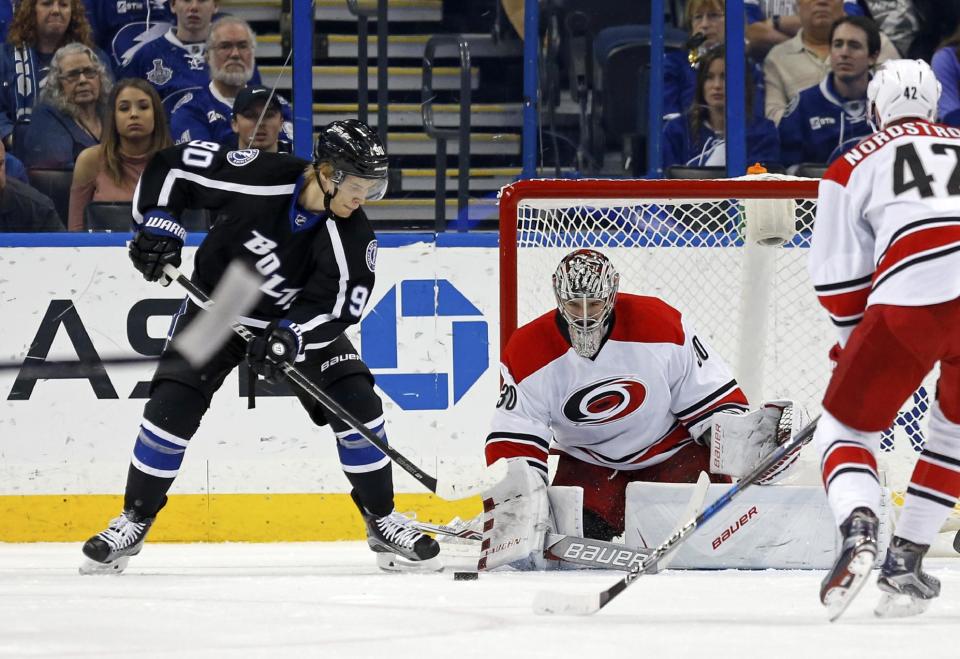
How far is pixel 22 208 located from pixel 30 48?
1.56 ft

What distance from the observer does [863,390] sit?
2.28 meters

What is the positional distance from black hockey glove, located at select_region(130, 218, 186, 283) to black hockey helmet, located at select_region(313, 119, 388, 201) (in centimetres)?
38

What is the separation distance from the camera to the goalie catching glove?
332 cm

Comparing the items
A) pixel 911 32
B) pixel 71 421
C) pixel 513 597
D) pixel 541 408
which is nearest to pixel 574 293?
pixel 541 408

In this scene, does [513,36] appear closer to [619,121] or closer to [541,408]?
[619,121]

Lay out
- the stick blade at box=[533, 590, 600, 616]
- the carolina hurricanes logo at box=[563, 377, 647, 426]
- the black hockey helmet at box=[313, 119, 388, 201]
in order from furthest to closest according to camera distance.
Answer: the carolina hurricanes logo at box=[563, 377, 647, 426], the black hockey helmet at box=[313, 119, 388, 201], the stick blade at box=[533, 590, 600, 616]

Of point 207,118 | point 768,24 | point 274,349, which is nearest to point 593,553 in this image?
point 274,349

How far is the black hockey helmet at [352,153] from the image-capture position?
10.5 ft

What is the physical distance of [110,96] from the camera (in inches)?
170

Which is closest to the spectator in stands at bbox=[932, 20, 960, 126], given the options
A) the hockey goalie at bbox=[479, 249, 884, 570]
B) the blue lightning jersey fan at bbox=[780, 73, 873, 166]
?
the blue lightning jersey fan at bbox=[780, 73, 873, 166]

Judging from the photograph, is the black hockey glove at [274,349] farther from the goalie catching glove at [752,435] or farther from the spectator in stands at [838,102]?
the spectator in stands at [838,102]

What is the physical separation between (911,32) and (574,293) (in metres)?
1.92

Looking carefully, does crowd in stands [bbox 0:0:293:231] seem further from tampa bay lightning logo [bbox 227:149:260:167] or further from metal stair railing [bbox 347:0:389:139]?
tampa bay lightning logo [bbox 227:149:260:167]

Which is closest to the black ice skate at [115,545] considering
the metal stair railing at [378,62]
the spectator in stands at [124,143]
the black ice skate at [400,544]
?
the black ice skate at [400,544]
